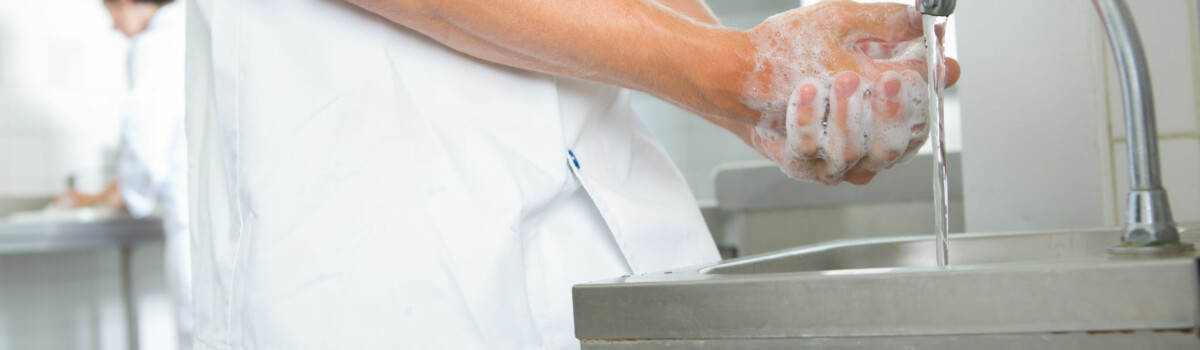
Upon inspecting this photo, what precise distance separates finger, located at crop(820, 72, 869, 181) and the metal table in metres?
1.98

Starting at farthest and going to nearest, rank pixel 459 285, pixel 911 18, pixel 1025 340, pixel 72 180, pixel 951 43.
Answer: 1. pixel 72 180
2. pixel 951 43
3. pixel 911 18
4. pixel 459 285
5. pixel 1025 340

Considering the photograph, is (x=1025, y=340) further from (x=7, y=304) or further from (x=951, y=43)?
(x=7, y=304)

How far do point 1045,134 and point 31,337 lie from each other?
2692 millimetres

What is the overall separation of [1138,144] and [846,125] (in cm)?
18

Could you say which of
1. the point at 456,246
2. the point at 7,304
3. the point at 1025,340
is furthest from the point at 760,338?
the point at 7,304

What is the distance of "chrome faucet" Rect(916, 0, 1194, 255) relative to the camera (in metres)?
0.43

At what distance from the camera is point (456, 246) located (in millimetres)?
542

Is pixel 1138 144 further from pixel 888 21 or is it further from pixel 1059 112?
pixel 1059 112

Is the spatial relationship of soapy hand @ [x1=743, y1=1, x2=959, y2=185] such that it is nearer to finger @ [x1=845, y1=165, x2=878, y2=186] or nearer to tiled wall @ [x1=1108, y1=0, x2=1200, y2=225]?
finger @ [x1=845, y1=165, x2=878, y2=186]

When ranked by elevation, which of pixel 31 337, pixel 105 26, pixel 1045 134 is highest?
pixel 105 26

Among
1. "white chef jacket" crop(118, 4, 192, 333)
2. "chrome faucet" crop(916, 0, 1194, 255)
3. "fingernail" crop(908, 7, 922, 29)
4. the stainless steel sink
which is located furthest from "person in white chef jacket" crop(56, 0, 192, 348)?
"chrome faucet" crop(916, 0, 1194, 255)

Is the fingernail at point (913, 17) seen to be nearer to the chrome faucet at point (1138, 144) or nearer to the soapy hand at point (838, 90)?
the soapy hand at point (838, 90)

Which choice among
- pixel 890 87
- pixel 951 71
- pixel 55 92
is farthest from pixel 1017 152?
pixel 55 92

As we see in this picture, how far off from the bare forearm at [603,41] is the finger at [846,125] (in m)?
0.06
